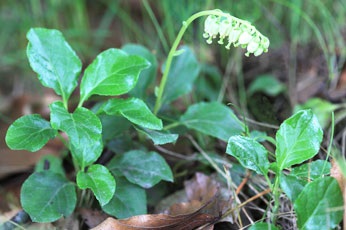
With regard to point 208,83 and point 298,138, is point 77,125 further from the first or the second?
point 208,83

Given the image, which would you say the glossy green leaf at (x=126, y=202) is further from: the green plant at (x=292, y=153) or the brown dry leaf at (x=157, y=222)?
the green plant at (x=292, y=153)

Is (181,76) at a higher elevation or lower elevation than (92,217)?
higher

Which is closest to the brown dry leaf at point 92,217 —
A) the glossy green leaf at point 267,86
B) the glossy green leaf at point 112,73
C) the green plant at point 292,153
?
the glossy green leaf at point 112,73

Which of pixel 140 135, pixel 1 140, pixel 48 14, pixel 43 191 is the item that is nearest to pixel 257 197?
pixel 140 135

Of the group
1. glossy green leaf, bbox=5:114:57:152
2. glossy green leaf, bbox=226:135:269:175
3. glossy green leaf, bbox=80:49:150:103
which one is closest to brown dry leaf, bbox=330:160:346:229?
glossy green leaf, bbox=226:135:269:175

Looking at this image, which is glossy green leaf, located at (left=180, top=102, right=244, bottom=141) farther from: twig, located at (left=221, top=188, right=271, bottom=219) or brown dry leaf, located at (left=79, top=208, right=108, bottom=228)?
brown dry leaf, located at (left=79, top=208, right=108, bottom=228)

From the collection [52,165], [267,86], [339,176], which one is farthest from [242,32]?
[267,86]
